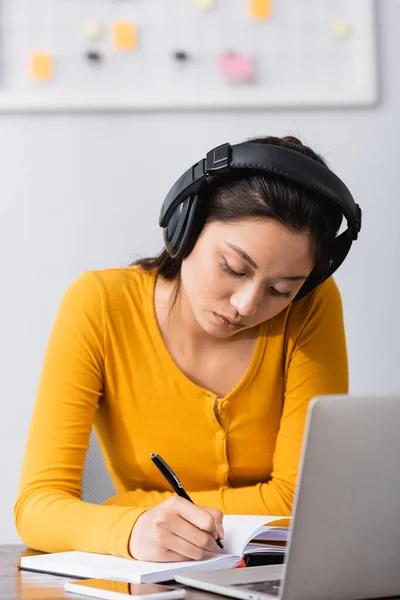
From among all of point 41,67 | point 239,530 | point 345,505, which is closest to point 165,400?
point 239,530

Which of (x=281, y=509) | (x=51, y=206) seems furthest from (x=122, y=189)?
(x=281, y=509)

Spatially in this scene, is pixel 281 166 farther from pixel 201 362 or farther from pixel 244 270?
pixel 201 362

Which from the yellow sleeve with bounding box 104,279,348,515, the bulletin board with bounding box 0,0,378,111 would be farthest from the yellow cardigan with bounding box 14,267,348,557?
the bulletin board with bounding box 0,0,378,111

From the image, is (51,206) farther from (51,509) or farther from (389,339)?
(51,509)

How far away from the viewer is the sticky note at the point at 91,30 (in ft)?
6.11

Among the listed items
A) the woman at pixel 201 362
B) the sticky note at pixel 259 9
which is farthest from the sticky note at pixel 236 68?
the woman at pixel 201 362

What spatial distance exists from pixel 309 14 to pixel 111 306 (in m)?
0.98

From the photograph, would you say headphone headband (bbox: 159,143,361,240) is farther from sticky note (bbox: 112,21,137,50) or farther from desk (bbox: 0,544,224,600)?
sticky note (bbox: 112,21,137,50)

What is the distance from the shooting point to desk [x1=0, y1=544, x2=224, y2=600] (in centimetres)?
73

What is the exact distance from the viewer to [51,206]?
6.16 ft

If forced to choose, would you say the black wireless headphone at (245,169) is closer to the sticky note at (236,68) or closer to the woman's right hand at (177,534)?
the woman's right hand at (177,534)

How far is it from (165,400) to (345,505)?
66 centimetres

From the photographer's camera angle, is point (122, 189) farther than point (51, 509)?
Yes

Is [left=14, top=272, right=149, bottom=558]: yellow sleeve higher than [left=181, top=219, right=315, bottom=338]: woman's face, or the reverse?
[left=181, top=219, right=315, bottom=338]: woman's face
